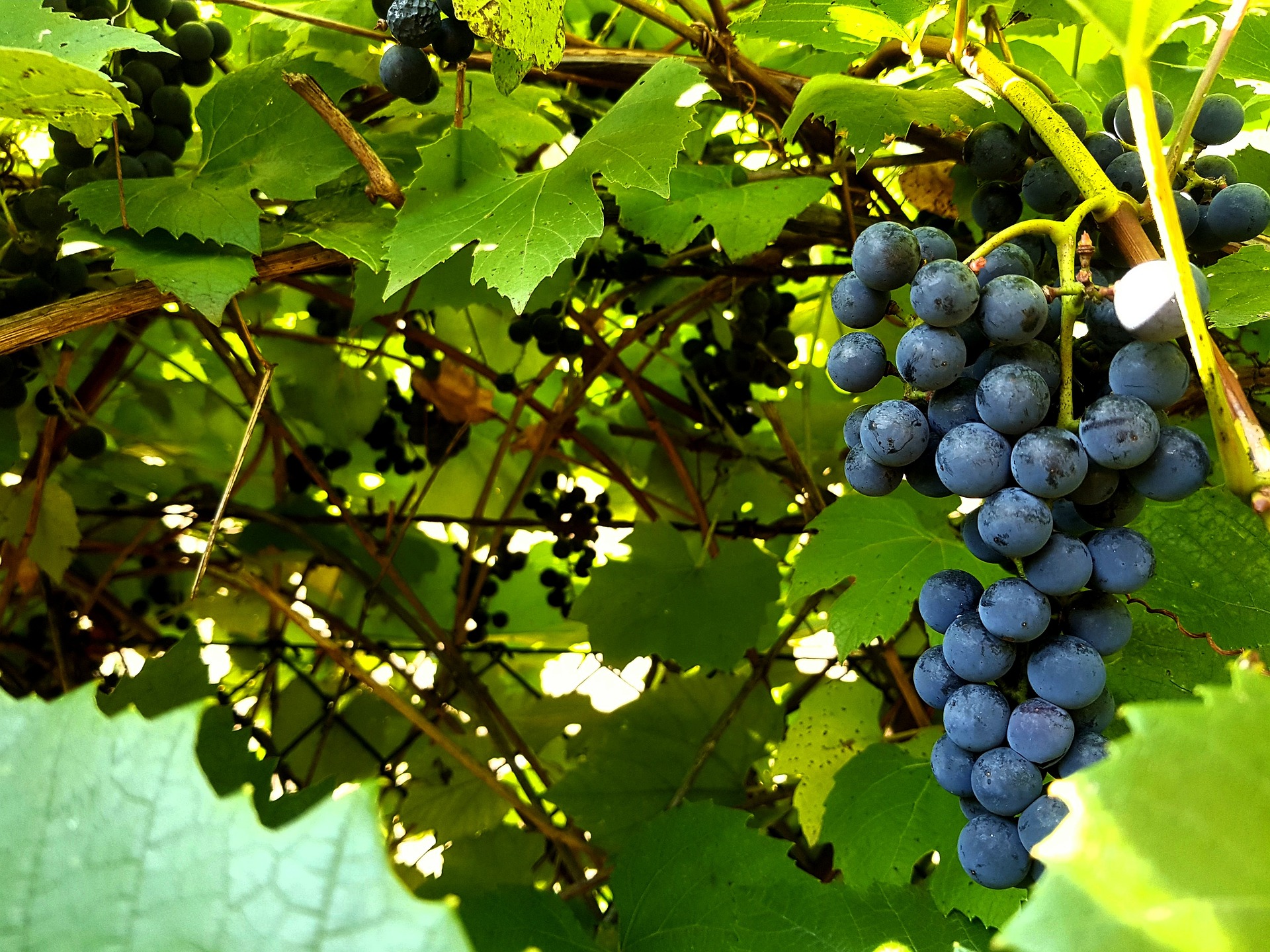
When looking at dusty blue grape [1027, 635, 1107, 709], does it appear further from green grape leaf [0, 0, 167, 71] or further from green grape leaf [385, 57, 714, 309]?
green grape leaf [0, 0, 167, 71]

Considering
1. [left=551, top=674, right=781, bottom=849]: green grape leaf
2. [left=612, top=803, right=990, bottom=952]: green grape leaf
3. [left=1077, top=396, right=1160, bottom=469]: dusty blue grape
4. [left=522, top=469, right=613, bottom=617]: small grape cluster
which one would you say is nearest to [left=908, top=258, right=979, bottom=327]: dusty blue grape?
[left=1077, top=396, right=1160, bottom=469]: dusty blue grape

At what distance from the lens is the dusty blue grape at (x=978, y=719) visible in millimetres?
694

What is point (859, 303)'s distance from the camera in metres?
0.73

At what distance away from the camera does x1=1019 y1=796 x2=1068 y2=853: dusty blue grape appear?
64 cm

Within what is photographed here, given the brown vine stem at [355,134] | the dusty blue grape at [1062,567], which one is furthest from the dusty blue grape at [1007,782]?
the brown vine stem at [355,134]

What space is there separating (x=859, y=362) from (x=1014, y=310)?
112 mm

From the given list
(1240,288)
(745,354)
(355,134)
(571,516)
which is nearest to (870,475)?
(1240,288)

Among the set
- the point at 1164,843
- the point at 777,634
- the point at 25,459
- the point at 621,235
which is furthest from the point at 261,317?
the point at 1164,843

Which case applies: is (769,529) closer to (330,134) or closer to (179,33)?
(330,134)

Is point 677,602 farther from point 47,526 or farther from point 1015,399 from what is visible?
point 1015,399

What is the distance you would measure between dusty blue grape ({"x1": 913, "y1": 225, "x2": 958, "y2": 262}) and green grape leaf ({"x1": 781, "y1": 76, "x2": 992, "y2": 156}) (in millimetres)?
316

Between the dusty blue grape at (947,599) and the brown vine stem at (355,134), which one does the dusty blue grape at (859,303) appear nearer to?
the dusty blue grape at (947,599)

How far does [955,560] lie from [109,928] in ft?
3.06

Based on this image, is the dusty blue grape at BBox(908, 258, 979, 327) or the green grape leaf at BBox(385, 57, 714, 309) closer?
the dusty blue grape at BBox(908, 258, 979, 327)
